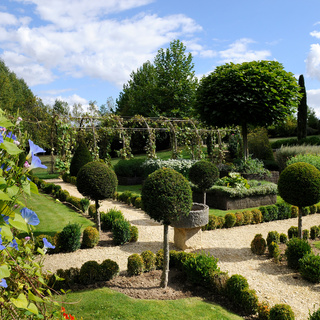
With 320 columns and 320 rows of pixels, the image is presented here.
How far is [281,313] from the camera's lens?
399cm

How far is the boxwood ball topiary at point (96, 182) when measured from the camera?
7.54m

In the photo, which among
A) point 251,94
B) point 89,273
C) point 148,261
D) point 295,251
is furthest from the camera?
point 251,94

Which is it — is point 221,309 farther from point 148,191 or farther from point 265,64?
Answer: point 265,64

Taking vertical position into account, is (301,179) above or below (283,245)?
above

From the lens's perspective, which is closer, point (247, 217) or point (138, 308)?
point (138, 308)

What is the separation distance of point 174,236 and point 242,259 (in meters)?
1.57

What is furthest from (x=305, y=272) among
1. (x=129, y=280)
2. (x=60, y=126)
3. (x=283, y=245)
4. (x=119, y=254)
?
(x=60, y=126)

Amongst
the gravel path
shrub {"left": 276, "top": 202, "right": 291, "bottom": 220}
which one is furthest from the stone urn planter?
shrub {"left": 276, "top": 202, "right": 291, "bottom": 220}

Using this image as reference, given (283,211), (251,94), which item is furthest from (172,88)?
(283,211)

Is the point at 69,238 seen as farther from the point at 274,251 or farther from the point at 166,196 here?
the point at 274,251

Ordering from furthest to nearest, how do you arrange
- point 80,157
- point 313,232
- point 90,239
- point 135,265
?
point 80,157 → point 313,232 → point 90,239 → point 135,265

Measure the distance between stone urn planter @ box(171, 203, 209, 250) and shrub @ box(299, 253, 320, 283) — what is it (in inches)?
79.8

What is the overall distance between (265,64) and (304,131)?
16.4 meters

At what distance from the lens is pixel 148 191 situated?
16.5ft
